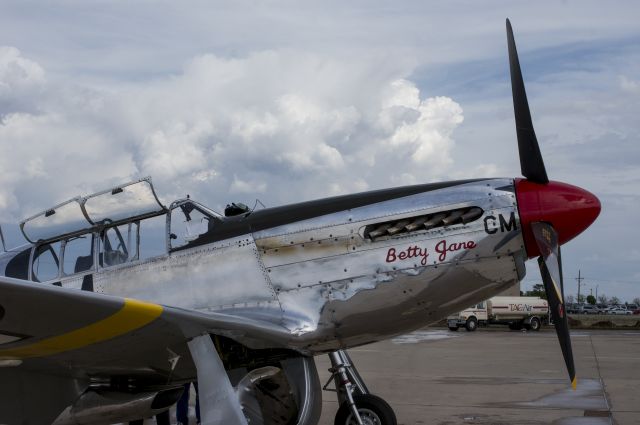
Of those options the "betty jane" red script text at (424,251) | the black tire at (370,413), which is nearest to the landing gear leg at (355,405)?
the black tire at (370,413)

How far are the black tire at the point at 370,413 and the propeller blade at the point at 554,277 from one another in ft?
5.41

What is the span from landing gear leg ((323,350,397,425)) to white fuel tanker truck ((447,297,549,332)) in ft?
103

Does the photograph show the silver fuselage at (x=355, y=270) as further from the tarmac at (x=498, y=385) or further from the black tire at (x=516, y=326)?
the black tire at (x=516, y=326)

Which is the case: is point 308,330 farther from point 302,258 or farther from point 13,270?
point 13,270

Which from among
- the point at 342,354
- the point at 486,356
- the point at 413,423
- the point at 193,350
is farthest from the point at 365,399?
the point at 486,356

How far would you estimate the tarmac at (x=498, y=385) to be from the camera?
10.3 m

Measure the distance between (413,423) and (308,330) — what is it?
11.8ft

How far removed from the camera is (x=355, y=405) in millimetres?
7371

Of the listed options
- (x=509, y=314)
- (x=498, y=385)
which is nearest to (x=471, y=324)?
(x=509, y=314)

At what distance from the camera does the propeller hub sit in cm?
658

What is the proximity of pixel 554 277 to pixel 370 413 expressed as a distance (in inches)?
82.6

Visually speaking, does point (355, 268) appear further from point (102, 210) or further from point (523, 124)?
point (102, 210)

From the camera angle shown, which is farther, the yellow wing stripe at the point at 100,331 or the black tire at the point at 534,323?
the black tire at the point at 534,323

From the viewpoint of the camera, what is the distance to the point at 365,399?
7.45 meters
